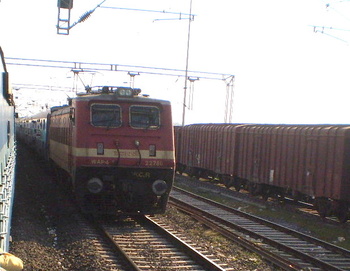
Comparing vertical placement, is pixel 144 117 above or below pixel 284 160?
above

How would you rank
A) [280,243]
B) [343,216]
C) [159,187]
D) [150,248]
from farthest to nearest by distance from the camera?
[343,216] < [159,187] < [280,243] < [150,248]

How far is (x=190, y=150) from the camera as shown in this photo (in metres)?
27.7

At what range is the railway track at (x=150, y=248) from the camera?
8.64m

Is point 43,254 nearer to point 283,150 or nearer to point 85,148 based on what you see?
point 85,148

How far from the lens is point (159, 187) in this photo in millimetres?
12062

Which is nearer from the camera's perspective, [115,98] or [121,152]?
[121,152]

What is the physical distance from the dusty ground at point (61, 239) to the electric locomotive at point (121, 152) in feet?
3.07

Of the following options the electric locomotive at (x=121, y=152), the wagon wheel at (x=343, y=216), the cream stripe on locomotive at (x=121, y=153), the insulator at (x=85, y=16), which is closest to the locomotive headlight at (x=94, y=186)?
the electric locomotive at (x=121, y=152)

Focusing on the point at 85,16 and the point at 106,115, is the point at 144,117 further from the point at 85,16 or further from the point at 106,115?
the point at 85,16

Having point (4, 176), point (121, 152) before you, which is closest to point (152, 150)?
point (121, 152)

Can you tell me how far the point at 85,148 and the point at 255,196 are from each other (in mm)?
10798

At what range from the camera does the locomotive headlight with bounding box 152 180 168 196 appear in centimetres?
1202

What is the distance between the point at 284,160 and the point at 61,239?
983cm

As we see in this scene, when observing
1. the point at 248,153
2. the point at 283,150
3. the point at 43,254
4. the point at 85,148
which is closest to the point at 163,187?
the point at 85,148
